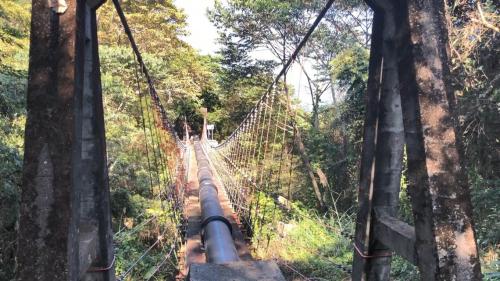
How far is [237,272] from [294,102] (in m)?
8.92

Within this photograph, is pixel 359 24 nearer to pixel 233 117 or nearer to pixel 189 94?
pixel 189 94

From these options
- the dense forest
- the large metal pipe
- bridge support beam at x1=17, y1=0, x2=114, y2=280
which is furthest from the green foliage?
bridge support beam at x1=17, y1=0, x2=114, y2=280

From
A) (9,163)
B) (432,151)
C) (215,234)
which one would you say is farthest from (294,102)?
(432,151)

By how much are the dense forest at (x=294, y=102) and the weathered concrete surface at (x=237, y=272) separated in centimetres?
46

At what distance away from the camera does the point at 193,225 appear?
4.72m

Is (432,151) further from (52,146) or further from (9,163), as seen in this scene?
(9,163)

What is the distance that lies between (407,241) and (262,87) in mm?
11929

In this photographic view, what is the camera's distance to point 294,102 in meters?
10.8

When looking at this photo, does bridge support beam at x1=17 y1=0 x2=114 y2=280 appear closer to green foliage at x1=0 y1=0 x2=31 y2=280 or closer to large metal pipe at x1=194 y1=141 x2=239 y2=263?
green foliage at x1=0 y1=0 x2=31 y2=280

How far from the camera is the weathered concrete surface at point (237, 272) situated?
1989 millimetres

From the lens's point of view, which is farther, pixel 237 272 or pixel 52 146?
pixel 237 272

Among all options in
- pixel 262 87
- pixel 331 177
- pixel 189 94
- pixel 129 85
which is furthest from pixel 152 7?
pixel 331 177

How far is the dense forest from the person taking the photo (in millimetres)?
3865

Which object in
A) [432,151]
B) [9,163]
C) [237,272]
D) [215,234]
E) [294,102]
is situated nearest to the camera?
[432,151]
